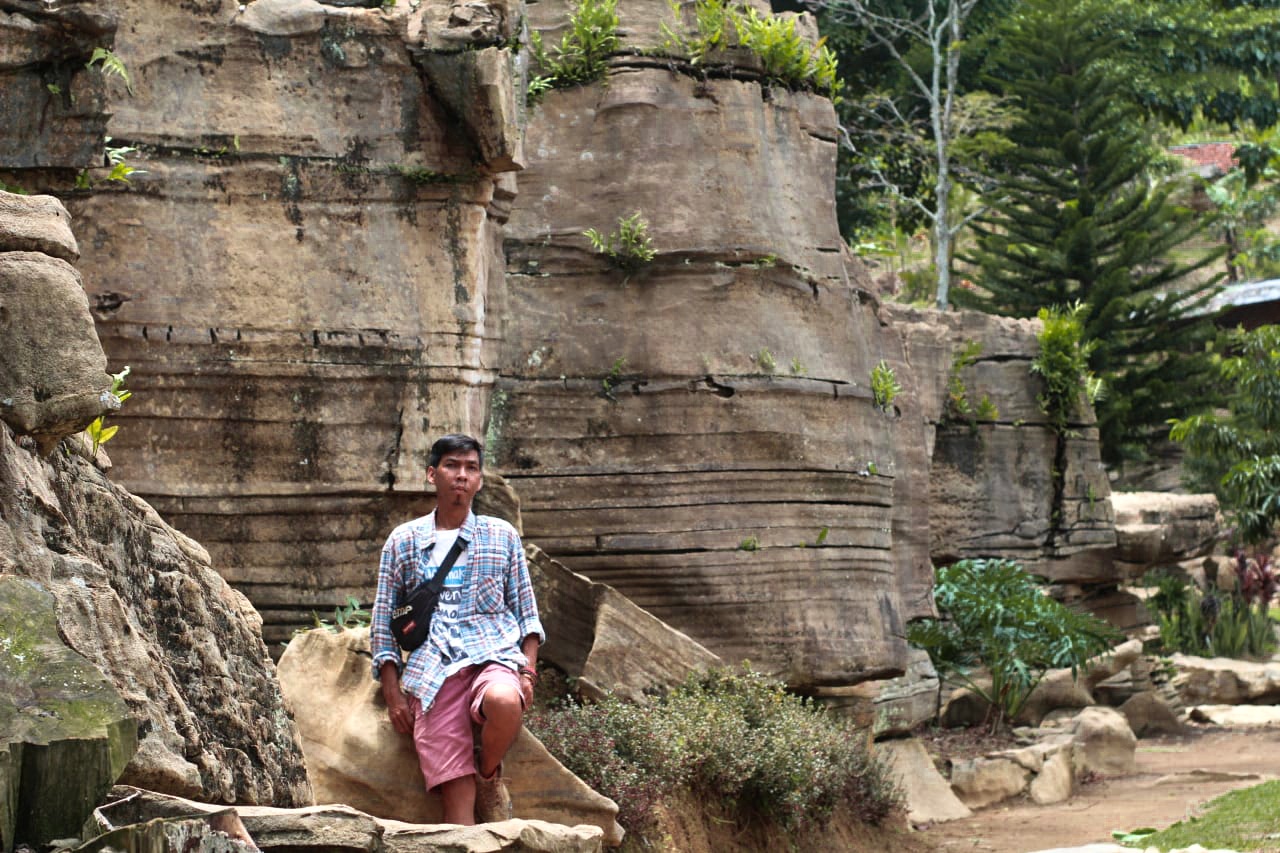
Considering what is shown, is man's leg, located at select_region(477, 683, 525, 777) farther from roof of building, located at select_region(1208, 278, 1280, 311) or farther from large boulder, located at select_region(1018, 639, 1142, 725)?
roof of building, located at select_region(1208, 278, 1280, 311)

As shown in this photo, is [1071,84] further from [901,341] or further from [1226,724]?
[901,341]

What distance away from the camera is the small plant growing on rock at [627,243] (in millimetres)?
8797

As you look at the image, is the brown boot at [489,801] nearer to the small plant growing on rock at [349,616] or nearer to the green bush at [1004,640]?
the small plant growing on rock at [349,616]

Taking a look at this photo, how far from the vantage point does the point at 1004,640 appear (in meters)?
13.1

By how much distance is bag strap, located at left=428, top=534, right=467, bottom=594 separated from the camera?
554 centimetres

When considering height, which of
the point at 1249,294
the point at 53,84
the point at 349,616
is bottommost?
the point at 349,616

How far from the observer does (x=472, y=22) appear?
7.04 m

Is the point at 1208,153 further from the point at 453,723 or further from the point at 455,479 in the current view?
the point at 453,723

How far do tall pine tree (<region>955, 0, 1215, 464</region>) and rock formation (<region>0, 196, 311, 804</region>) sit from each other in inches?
719

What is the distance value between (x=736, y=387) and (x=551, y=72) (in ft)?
6.52

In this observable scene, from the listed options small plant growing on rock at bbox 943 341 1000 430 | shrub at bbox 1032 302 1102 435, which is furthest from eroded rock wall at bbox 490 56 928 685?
shrub at bbox 1032 302 1102 435

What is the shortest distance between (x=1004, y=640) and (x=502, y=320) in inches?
262

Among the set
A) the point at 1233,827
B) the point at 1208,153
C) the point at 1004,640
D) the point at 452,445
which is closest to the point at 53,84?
the point at 452,445

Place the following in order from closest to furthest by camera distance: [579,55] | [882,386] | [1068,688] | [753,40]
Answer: [579,55] → [753,40] → [882,386] → [1068,688]
